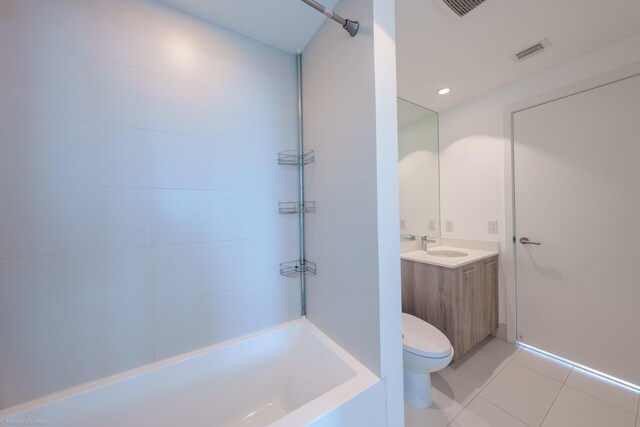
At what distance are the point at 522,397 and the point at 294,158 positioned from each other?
7.12 ft

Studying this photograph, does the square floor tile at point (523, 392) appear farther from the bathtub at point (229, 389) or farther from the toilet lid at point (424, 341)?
the bathtub at point (229, 389)

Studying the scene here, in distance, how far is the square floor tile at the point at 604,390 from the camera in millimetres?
Result: 1313

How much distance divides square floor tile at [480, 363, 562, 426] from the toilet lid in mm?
528

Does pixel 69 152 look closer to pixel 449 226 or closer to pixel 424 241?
pixel 424 241

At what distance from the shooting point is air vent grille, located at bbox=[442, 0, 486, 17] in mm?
1122

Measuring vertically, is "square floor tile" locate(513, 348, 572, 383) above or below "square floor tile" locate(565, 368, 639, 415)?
below

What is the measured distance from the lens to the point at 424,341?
4.39 feet

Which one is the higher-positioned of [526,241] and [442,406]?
[526,241]

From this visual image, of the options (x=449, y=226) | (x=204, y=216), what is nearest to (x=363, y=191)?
(x=204, y=216)

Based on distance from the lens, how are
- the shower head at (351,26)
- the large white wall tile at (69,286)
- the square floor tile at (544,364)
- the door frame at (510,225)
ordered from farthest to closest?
the door frame at (510,225) → the square floor tile at (544,364) → the shower head at (351,26) → the large white wall tile at (69,286)

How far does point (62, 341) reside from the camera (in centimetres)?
93

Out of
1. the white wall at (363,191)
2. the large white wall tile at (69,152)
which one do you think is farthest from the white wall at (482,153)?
the large white wall tile at (69,152)

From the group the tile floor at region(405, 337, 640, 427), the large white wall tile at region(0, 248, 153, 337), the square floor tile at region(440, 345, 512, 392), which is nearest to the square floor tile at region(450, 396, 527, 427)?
the tile floor at region(405, 337, 640, 427)

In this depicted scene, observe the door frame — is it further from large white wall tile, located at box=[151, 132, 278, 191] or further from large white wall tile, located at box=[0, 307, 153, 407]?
large white wall tile, located at box=[0, 307, 153, 407]
